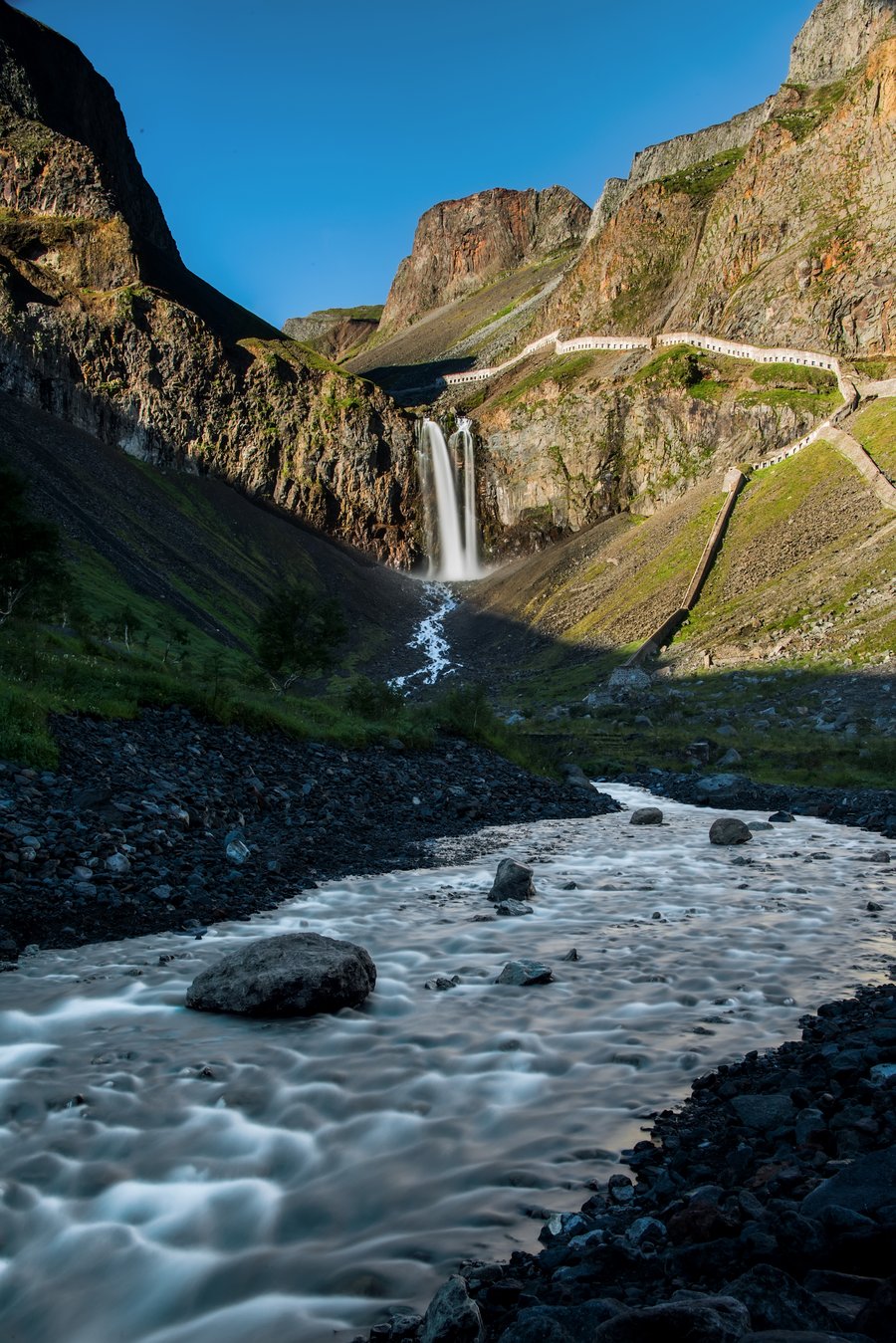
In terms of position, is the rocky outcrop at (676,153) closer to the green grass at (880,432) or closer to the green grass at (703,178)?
the green grass at (703,178)

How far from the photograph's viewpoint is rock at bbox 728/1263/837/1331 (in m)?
2.96

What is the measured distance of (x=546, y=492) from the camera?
109 m

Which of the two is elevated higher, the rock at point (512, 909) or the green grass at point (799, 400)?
the green grass at point (799, 400)

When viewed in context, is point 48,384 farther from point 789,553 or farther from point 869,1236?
point 869,1236

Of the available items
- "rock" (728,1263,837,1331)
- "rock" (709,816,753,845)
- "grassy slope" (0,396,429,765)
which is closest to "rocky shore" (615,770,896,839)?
"rock" (709,816,753,845)

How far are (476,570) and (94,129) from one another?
387 ft

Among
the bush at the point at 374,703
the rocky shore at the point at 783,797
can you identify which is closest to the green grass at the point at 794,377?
the rocky shore at the point at 783,797

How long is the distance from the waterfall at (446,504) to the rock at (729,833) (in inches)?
3862

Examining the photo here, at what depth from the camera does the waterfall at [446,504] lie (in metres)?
117

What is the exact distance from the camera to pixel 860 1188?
153 inches

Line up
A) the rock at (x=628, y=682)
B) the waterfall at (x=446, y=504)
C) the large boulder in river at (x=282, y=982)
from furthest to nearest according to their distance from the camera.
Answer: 1. the waterfall at (x=446, y=504)
2. the rock at (x=628, y=682)
3. the large boulder in river at (x=282, y=982)

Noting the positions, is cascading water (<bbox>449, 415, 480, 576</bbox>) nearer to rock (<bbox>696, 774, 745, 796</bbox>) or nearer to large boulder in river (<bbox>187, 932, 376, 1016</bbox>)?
rock (<bbox>696, 774, 745, 796</bbox>)

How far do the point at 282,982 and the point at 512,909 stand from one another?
497 centimetres

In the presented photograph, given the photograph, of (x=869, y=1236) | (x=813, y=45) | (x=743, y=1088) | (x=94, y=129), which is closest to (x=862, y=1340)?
(x=869, y=1236)
